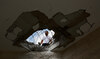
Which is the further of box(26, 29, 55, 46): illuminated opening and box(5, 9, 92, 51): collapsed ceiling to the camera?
box(26, 29, 55, 46): illuminated opening

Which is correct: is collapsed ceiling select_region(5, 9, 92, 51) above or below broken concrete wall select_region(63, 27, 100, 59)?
above

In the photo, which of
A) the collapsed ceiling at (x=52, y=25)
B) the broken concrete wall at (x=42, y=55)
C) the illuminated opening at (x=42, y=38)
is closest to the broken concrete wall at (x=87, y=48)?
the collapsed ceiling at (x=52, y=25)

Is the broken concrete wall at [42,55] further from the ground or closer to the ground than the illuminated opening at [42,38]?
closer to the ground

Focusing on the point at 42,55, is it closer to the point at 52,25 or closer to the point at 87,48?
the point at 52,25

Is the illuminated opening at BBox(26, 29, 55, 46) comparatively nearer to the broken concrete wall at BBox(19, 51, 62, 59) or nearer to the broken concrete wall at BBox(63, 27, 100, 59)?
the broken concrete wall at BBox(19, 51, 62, 59)

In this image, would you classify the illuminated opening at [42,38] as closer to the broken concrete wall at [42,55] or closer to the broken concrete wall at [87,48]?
the broken concrete wall at [42,55]

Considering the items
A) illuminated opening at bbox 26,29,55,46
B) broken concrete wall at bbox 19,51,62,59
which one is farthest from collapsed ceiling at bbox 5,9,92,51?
broken concrete wall at bbox 19,51,62,59

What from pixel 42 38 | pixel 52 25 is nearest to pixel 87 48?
pixel 52 25

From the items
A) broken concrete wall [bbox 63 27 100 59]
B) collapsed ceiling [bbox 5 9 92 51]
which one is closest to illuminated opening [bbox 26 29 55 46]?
collapsed ceiling [bbox 5 9 92 51]

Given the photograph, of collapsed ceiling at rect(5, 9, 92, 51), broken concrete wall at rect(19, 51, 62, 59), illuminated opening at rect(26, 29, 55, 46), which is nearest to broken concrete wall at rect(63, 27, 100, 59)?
collapsed ceiling at rect(5, 9, 92, 51)

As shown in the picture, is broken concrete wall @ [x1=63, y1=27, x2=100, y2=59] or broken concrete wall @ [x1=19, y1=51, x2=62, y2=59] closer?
broken concrete wall @ [x1=63, y1=27, x2=100, y2=59]

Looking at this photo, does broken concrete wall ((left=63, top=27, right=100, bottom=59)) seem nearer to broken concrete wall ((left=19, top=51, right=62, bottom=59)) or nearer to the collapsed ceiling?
the collapsed ceiling

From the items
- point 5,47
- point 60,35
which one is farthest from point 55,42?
point 5,47

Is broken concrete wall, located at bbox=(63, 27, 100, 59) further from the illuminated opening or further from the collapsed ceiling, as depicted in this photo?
the illuminated opening
